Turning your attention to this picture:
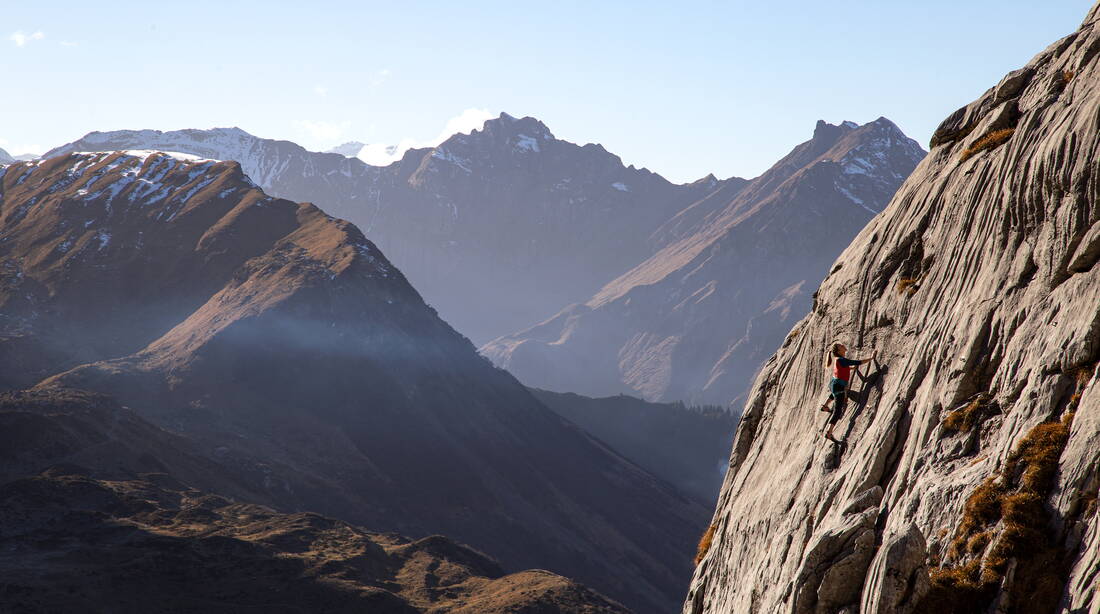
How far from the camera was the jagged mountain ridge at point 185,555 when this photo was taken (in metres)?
140

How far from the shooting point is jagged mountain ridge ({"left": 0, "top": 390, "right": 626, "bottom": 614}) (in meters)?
140

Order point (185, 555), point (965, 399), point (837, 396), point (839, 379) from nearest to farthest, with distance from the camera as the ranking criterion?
1. point (965, 399)
2. point (839, 379)
3. point (837, 396)
4. point (185, 555)

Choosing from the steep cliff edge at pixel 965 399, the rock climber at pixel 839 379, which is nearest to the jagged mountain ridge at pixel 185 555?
the steep cliff edge at pixel 965 399

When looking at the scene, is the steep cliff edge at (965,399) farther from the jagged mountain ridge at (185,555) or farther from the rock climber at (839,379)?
the jagged mountain ridge at (185,555)

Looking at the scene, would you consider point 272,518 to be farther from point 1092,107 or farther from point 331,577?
point 1092,107

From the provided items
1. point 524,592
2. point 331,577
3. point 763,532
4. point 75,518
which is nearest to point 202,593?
point 331,577

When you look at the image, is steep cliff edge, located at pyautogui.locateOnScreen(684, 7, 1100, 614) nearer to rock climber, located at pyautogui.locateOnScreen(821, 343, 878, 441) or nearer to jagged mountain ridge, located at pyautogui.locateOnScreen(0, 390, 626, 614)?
rock climber, located at pyautogui.locateOnScreen(821, 343, 878, 441)

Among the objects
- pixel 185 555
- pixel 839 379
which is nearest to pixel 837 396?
pixel 839 379

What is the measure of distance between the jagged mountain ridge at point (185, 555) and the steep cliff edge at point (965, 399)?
118240mm

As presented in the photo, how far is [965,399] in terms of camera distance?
27.1 m

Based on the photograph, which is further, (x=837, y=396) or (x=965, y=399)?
(x=837, y=396)

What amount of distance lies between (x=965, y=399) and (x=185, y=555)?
145 meters

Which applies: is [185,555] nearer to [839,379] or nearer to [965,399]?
[839,379]

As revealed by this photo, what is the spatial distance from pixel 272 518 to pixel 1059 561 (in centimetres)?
17265
